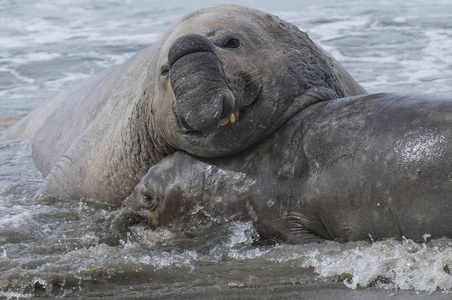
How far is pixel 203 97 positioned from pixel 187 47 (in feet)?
1.24

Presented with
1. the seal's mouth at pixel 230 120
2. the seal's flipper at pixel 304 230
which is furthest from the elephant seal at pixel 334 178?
the seal's mouth at pixel 230 120

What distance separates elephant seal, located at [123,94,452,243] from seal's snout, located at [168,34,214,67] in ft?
2.60

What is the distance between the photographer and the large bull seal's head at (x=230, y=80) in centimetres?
484

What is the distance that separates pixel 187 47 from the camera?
491cm

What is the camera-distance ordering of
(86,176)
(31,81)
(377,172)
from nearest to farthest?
(377,172), (86,176), (31,81)

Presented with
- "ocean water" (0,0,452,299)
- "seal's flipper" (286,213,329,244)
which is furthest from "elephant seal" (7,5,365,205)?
"seal's flipper" (286,213,329,244)

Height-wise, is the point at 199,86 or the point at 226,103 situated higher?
the point at 199,86

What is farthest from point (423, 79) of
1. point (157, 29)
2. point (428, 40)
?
point (157, 29)

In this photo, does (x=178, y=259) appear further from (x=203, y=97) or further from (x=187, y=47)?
(x=187, y=47)

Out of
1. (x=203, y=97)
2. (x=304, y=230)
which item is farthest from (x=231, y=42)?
(x=304, y=230)

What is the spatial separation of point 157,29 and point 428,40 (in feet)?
22.1

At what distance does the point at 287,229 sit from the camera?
496 centimetres

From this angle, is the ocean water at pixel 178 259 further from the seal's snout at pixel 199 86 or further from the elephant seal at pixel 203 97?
the seal's snout at pixel 199 86

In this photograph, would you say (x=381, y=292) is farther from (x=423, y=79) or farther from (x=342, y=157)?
(x=423, y=79)
